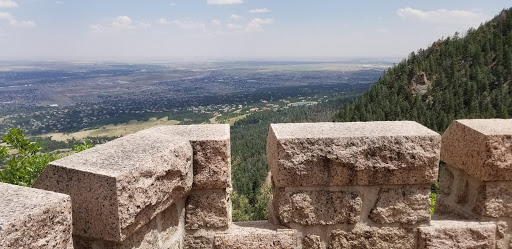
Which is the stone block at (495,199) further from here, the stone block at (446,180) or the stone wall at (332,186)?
the stone block at (446,180)

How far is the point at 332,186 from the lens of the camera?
207 centimetres

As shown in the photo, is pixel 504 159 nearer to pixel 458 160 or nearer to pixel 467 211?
pixel 458 160

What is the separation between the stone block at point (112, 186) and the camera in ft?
4.78

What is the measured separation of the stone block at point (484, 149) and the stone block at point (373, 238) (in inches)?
21.3

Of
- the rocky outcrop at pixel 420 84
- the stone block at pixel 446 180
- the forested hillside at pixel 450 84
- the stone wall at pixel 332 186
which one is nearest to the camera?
the stone wall at pixel 332 186

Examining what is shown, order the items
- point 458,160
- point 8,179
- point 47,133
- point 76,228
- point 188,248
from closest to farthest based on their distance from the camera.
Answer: point 76,228, point 188,248, point 458,160, point 8,179, point 47,133

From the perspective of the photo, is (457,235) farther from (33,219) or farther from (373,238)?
(33,219)

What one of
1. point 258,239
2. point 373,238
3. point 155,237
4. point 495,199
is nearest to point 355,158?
point 373,238

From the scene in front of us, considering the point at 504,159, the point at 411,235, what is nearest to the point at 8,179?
the point at 411,235

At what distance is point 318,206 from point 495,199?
1.12 meters

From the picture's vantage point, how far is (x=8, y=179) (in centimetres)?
509

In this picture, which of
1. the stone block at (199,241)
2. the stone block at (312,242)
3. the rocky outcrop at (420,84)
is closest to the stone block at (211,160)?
the stone block at (199,241)

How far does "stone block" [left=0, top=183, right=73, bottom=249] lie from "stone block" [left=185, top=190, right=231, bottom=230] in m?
0.85

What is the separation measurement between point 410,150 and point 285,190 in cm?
73
